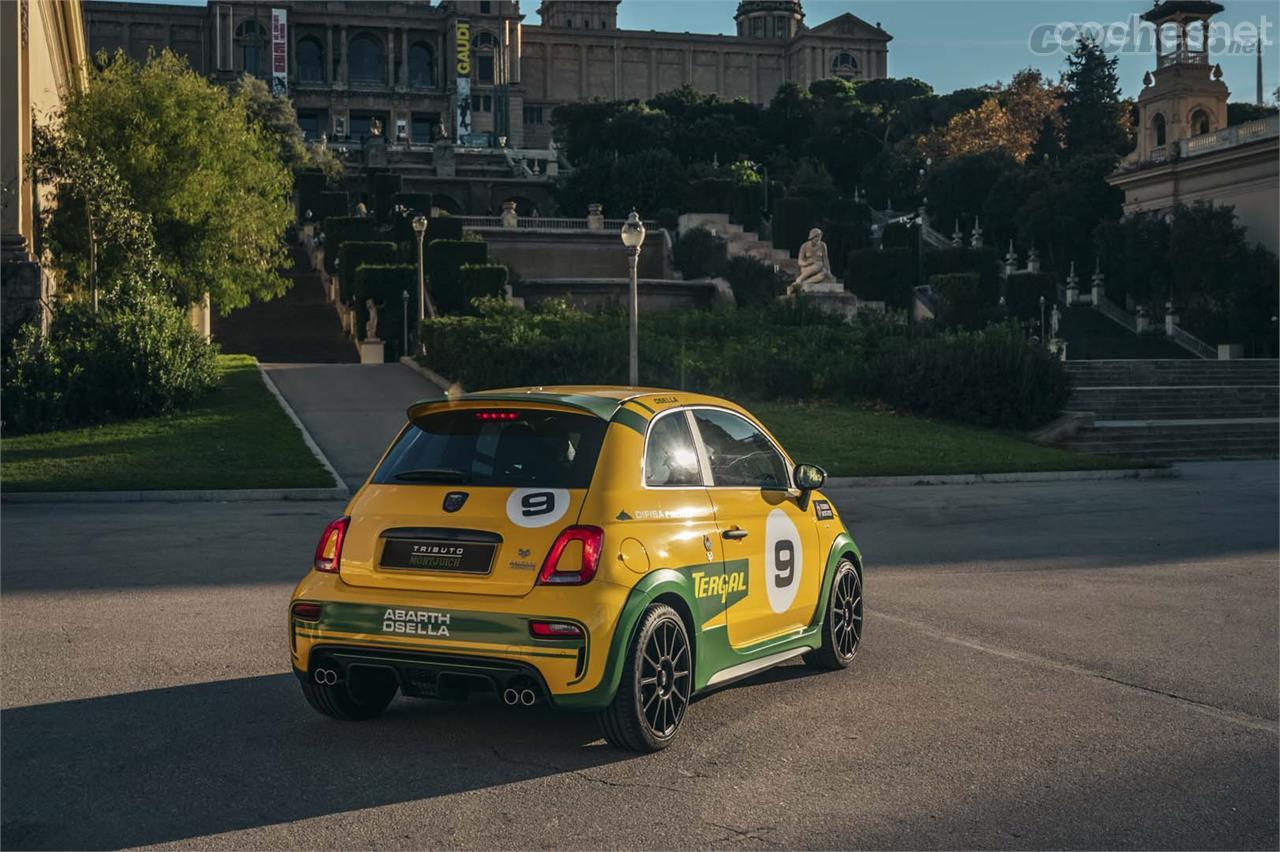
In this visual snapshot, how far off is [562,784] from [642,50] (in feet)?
586

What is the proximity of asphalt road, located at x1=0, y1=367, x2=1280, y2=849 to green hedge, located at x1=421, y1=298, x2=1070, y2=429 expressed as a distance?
18290mm

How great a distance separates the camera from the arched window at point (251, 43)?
14800cm

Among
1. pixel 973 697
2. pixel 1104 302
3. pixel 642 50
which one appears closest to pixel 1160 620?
pixel 973 697

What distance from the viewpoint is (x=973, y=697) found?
7.92m

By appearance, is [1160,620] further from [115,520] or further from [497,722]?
[115,520]


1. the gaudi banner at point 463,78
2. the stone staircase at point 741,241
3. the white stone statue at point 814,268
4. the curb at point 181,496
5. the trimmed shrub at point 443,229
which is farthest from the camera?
the gaudi banner at point 463,78

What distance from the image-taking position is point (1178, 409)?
34.8 m

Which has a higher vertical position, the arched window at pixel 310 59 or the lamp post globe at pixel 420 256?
the arched window at pixel 310 59

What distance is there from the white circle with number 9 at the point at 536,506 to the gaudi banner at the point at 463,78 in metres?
150

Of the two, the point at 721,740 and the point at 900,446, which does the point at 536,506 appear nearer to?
the point at 721,740

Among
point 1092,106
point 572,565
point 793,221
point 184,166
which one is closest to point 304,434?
point 184,166

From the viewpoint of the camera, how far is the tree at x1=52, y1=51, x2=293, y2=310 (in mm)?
36750

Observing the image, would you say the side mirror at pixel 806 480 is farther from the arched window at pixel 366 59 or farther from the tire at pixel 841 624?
the arched window at pixel 366 59

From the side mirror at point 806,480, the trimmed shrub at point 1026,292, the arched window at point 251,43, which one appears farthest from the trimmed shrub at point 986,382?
the arched window at point 251,43
